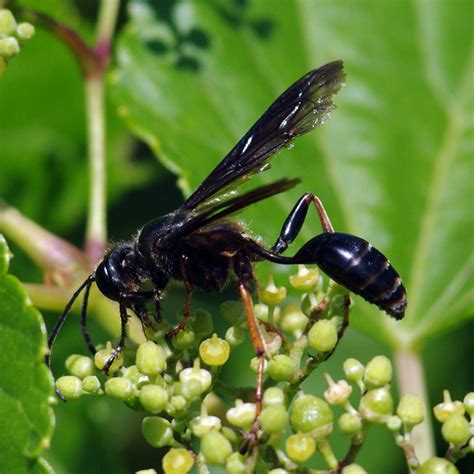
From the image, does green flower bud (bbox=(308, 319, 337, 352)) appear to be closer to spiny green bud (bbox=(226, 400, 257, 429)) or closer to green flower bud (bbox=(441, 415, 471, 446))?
spiny green bud (bbox=(226, 400, 257, 429))

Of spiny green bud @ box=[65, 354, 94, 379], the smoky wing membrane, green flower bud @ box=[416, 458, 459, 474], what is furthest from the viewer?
the smoky wing membrane

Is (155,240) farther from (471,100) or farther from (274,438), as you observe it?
(471,100)

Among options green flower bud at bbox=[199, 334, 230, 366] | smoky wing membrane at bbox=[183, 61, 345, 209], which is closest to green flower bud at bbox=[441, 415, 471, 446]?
green flower bud at bbox=[199, 334, 230, 366]

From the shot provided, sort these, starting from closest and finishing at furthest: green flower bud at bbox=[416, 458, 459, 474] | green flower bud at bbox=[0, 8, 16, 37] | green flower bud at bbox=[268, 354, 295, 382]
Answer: green flower bud at bbox=[416, 458, 459, 474] < green flower bud at bbox=[268, 354, 295, 382] < green flower bud at bbox=[0, 8, 16, 37]

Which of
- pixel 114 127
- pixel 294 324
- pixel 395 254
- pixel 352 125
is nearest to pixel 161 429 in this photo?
pixel 294 324

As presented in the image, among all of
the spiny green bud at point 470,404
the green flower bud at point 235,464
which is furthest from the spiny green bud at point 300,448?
the spiny green bud at point 470,404
